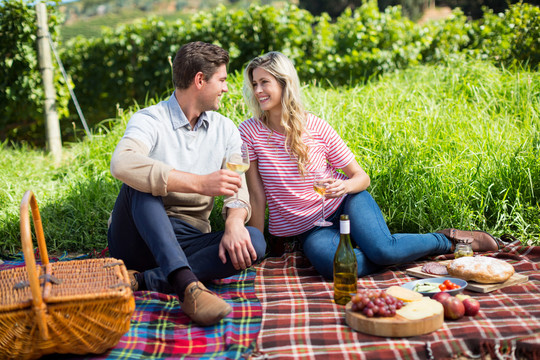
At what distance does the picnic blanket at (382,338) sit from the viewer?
2449 mm

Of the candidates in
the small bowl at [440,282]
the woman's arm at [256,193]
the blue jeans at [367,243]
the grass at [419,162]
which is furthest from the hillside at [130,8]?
the small bowl at [440,282]

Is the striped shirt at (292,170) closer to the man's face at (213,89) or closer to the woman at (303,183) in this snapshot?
the woman at (303,183)

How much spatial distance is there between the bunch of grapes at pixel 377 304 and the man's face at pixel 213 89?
163 centimetres

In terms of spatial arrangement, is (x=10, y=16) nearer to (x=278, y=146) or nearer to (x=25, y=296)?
(x=278, y=146)

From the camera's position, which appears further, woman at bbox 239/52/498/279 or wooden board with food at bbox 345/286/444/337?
woman at bbox 239/52/498/279

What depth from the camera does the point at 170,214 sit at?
351 cm

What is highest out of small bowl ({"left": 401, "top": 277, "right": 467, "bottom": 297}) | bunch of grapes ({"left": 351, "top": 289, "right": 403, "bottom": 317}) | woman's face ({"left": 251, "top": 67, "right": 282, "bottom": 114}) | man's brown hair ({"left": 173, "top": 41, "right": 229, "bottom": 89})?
man's brown hair ({"left": 173, "top": 41, "right": 229, "bottom": 89})

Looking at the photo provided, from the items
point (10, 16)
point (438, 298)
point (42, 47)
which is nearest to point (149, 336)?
point (438, 298)

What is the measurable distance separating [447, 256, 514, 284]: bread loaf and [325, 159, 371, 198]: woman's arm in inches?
32.9

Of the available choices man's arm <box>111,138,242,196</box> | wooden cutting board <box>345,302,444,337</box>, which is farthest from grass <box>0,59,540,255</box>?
wooden cutting board <box>345,302,444,337</box>

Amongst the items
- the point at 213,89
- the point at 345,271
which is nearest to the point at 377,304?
the point at 345,271

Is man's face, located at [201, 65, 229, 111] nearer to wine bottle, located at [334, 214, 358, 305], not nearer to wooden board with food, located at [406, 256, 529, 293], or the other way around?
wine bottle, located at [334, 214, 358, 305]

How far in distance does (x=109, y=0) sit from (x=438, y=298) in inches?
2140

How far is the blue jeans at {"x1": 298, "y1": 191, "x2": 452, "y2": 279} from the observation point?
3617 mm
